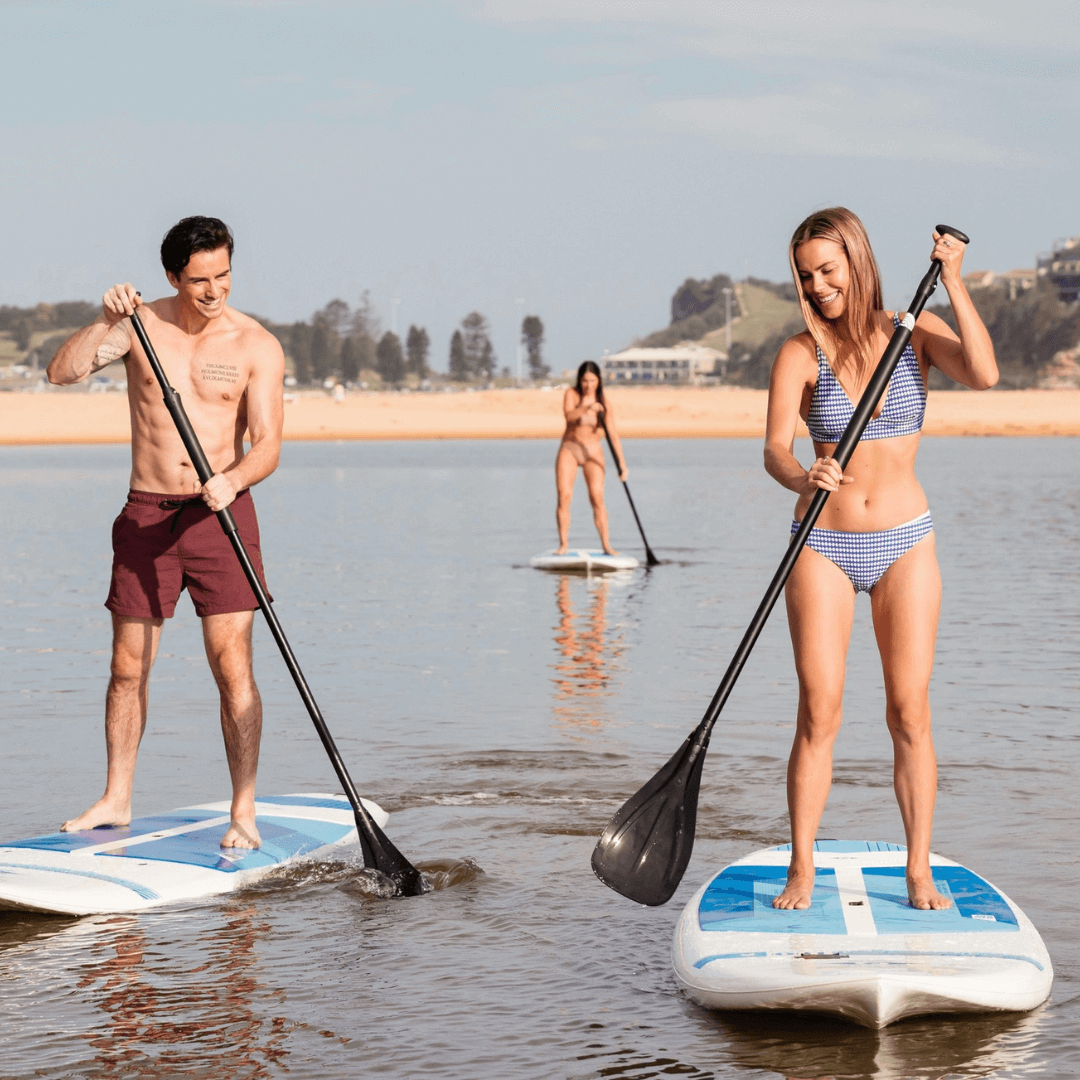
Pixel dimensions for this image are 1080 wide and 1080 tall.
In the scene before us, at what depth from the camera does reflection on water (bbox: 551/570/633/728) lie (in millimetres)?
9250

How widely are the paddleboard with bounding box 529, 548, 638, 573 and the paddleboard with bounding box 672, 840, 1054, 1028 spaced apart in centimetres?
1129

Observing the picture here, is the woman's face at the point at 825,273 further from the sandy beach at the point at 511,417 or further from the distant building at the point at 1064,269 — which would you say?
the distant building at the point at 1064,269

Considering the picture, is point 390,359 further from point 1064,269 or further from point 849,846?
point 849,846

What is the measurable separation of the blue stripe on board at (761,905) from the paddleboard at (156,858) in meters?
1.59

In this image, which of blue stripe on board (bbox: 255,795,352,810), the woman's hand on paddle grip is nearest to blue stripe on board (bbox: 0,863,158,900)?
blue stripe on board (bbox: 255,795,352,810)

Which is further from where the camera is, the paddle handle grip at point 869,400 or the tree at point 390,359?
the tree at point 390,359

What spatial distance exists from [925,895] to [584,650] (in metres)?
6.69

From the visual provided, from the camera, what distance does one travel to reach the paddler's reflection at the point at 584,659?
9.21m

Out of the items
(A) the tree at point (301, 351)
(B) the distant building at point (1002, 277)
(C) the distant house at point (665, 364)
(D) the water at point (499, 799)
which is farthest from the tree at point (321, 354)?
(D) the water at point (499, 799)

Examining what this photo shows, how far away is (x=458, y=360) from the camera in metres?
183

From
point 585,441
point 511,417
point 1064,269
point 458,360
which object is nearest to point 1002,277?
point 1064,269

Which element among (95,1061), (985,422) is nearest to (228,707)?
(95,1061)

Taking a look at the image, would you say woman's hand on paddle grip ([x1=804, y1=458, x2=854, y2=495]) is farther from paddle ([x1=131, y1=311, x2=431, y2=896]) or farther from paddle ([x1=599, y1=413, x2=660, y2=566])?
paddle ([x1=599, y1=413, x2=660, y2=566])

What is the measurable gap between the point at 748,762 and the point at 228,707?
2.78 metres
